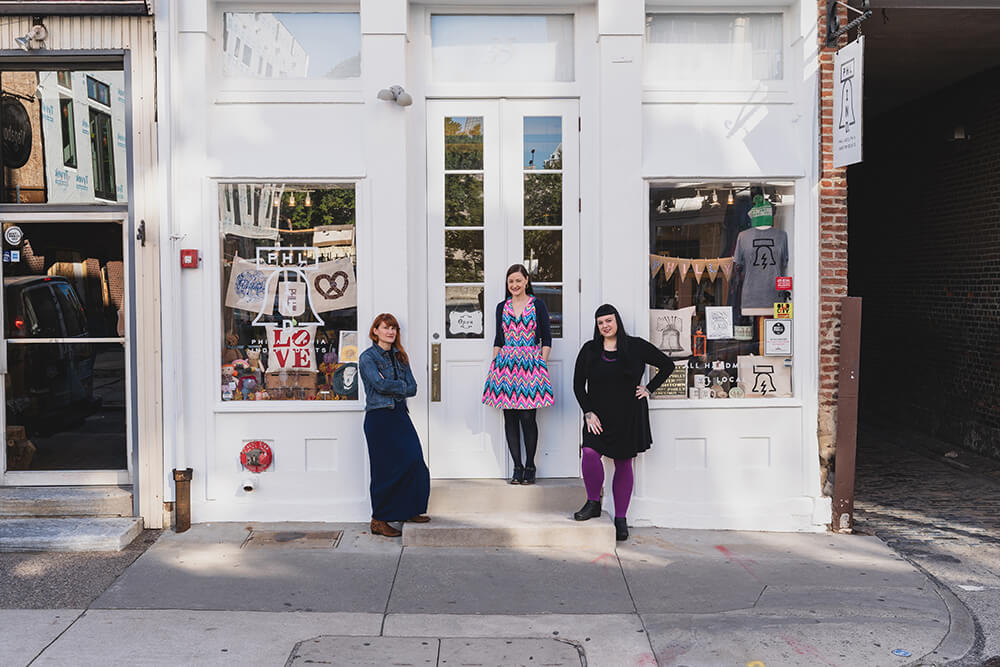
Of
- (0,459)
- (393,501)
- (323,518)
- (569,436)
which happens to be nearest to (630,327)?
(569,436)

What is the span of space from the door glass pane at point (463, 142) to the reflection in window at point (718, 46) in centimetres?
156

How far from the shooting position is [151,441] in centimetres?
729

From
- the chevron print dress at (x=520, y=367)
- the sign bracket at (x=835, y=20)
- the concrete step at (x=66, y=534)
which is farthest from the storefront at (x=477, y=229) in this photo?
the concrete step at (x=66, y=534)

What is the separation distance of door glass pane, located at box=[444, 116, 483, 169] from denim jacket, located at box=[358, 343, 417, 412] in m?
1.72

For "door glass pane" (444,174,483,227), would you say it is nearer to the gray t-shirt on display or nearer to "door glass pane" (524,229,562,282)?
"door glass pane" (524,229,562,282)

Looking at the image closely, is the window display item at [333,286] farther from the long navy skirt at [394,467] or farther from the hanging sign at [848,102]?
the hanging sign at [848,102]

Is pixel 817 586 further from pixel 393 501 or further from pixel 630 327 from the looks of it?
pixel 393 501

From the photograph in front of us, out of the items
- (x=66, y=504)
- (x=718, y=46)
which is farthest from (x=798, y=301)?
(x=66, y=504)

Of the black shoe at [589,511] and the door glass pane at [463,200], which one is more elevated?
the door glass pane at [463,200]

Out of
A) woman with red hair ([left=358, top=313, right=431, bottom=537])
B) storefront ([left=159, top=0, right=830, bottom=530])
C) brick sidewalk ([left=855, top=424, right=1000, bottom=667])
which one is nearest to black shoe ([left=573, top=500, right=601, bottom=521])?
storefront ([left=159, top=0, right=830, bottom=530])

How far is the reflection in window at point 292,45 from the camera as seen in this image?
24.6 feet

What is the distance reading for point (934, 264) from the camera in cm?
1155

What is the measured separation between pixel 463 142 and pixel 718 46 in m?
2.19

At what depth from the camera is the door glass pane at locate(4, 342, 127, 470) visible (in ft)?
24.7
